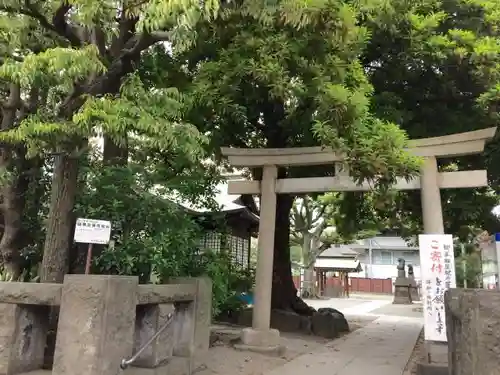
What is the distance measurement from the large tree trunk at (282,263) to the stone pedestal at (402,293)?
18025mm

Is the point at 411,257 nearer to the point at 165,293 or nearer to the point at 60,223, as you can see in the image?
the point at 165,293

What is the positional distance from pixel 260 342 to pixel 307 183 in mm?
3148

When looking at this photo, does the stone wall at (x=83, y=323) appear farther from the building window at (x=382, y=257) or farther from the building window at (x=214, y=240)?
the building window at (x=382, y=257)

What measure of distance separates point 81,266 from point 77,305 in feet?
6.29

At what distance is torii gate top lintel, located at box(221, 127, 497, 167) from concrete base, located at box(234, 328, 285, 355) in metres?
3.29

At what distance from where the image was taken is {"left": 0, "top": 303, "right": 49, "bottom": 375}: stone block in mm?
5043

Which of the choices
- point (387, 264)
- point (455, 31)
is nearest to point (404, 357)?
point (455, 31)

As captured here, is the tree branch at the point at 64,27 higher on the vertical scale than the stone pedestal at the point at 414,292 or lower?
higher

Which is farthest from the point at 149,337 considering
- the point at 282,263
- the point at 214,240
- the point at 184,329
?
the point at 282,263

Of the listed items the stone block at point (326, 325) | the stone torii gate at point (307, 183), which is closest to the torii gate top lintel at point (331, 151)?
the stone torii gate at point (307, 183)

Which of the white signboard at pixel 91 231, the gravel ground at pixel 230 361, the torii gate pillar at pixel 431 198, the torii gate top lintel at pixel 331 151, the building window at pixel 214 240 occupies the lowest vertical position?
the gravel ground at pixel 230 361

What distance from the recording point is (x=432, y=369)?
23.8 ft

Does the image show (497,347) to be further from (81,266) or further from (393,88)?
(393,88)

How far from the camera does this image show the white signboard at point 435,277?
7.48 m
